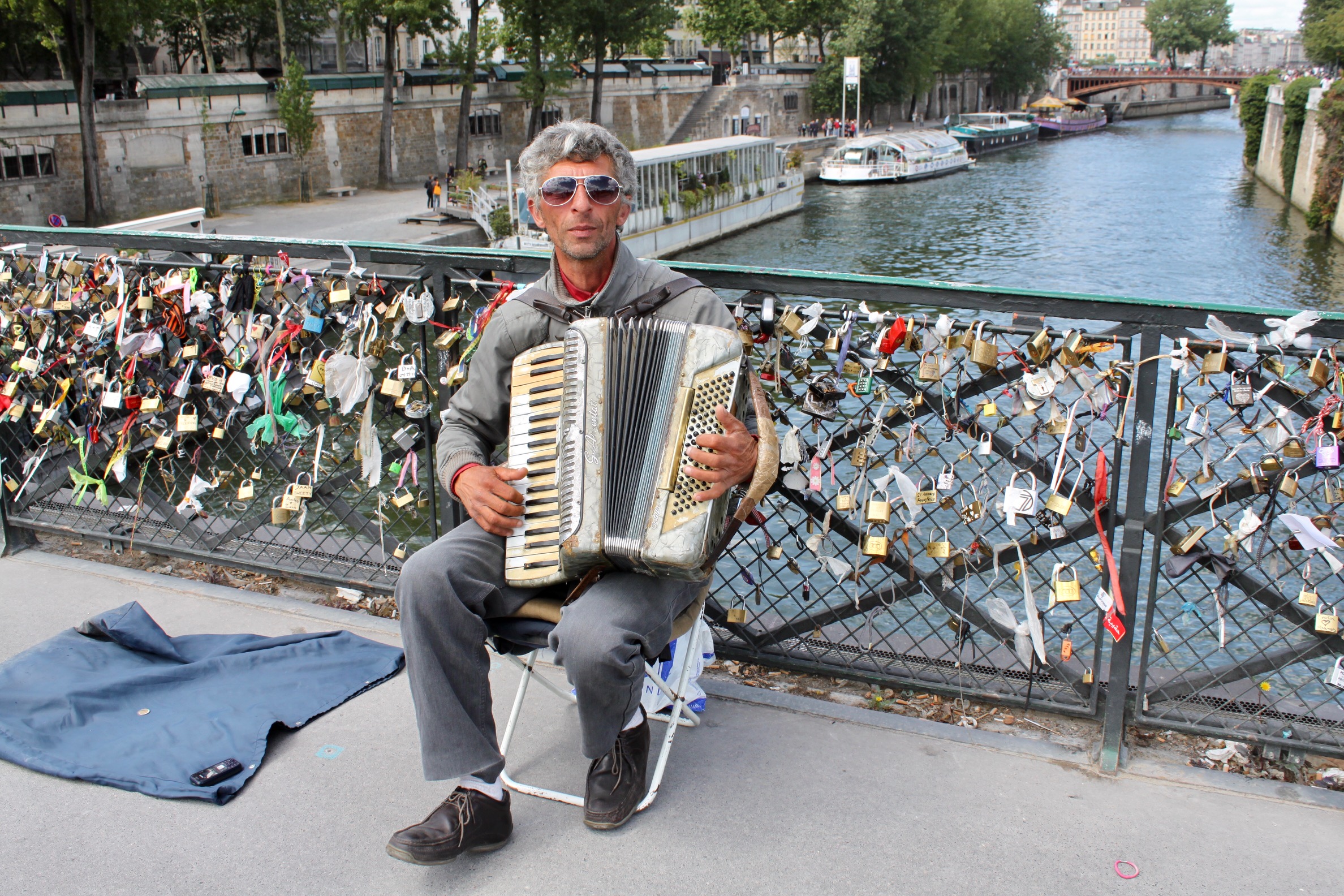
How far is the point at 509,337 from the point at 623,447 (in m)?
0.48

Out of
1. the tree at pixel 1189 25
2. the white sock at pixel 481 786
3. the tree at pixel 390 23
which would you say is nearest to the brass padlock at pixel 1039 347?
the white sock at pixel 481 786

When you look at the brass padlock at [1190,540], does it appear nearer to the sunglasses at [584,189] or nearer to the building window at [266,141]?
the sunglasses at [584,189]

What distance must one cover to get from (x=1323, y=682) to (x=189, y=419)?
3536 mm

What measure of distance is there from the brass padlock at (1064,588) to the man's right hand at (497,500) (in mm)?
1297

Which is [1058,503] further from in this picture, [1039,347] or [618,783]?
[618,783]

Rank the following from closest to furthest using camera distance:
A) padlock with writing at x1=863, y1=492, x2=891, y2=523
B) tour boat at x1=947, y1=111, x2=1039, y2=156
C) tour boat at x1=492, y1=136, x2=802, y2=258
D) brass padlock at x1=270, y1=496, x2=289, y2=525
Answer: padlock with writing at x1=863, y1=492, x2=891, y2=523 → brass padlock at x1=270, y1=496, x2=289, y2=525 → tour boat at x1=492, y1=136, x2=802, y2=258 → tour boat at x1=947, y1=111, x2=1039, y2=156

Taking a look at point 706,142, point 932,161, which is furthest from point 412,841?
point 932,161

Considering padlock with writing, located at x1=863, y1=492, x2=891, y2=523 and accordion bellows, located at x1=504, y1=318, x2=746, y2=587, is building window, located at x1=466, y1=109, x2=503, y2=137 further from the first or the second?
accordion bellows, located at x1=504, y1=318, x2=746, y2=587

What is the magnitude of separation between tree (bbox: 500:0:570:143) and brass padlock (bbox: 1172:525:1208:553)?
35.0 metres

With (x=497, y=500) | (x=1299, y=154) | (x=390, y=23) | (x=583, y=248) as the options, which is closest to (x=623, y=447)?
(x=497, y=500)

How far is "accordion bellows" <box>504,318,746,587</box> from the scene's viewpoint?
238cm

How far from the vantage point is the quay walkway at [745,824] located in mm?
2316

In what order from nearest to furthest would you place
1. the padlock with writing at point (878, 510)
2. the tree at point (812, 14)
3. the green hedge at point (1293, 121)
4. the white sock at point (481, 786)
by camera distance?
the white sock at point (481, 786) < the padlock with writing at point (878, 510) < the green hedge at point (1293, 121) < the tree at point (812, 14)

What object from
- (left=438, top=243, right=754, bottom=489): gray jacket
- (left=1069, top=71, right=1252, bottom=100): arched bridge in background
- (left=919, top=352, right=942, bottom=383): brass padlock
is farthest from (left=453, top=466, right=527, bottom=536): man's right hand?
(left=1069, top=71, right=1252, bottom=100): arched bridge in background
